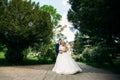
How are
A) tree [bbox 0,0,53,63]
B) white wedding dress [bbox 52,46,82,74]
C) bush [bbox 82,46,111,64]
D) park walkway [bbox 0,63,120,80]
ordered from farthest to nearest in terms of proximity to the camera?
bush [bbox 82,46,111,64] < tree [bbox 0,0,53,63] < white wedding dress [bbox 52,46,82,74] < park walkway [bbox 0,63,120,80]

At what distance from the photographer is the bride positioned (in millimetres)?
18797

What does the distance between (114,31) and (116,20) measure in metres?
2.01

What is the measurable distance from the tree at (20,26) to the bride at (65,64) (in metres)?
7.85

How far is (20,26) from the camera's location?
27.4 m

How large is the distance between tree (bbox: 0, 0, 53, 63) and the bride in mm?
7845

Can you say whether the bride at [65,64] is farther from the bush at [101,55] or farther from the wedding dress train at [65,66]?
the bush at [101,55]

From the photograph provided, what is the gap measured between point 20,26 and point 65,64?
9.61 m

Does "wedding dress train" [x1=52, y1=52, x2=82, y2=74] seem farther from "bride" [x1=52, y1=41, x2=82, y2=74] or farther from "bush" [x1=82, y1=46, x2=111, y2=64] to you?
"bush" [x1=82, y1=46, x2=111, y2=64]

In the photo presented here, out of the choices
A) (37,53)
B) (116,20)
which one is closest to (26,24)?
(37,53)

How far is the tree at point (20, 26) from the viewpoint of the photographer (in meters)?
27.0

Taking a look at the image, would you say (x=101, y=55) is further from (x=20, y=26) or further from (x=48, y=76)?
(x=48, y=76)

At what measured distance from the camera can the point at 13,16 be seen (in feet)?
91.0

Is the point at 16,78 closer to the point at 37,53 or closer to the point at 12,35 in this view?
the point at 12,35

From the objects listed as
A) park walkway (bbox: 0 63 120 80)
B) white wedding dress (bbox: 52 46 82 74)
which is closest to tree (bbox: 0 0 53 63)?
white wedding dress (bbox: 52 46 82 74)
